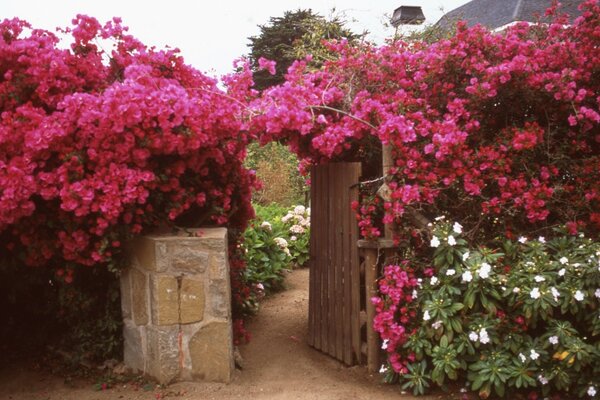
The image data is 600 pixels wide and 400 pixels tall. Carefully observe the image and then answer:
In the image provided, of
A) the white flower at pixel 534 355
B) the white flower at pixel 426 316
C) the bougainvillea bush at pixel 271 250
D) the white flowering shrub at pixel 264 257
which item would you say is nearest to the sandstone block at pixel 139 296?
the bougainvillea bush at pixel 271 250

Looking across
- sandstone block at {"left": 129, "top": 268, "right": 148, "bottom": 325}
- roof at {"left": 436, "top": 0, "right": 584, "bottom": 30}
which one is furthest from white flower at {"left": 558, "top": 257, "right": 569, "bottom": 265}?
roof at {"left": 436, "top": 0, "right": 584, "bottom": 30}

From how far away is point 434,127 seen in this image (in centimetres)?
Answer: 404

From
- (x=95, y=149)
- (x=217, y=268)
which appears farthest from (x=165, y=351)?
(x=95, y=149)

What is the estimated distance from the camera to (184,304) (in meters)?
3.87

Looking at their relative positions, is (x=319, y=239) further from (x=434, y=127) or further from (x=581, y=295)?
(x=581, y=295)

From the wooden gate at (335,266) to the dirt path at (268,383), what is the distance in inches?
7.0

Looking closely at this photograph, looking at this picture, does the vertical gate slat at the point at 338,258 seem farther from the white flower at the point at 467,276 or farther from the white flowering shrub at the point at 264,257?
the white flowering shrub at the point at 264,257

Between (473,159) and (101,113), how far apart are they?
244cm

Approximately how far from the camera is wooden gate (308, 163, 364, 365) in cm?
445

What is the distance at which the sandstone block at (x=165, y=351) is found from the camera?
3.87 metres

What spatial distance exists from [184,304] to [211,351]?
0.37 m

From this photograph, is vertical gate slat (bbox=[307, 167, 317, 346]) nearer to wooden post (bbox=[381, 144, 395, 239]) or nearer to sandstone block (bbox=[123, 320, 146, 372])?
wooden post (bbox=[381, 144, 395, 239])

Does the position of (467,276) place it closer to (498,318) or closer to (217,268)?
(498,318)

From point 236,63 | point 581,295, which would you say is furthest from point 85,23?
point 581,295
